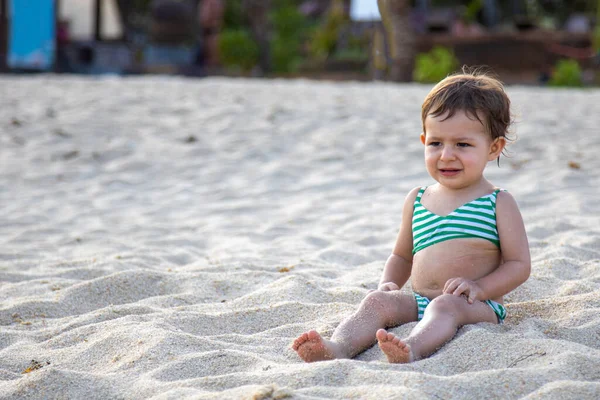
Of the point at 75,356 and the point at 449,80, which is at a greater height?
the point at 449,80

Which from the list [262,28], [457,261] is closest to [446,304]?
[457,261]

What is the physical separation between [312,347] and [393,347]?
0.74ft

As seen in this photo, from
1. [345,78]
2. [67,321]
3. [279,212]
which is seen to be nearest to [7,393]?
[67,321]

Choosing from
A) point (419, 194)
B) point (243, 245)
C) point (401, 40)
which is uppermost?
point (401, 40)

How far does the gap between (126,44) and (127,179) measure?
1144cm

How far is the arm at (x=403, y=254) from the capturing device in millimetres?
2480

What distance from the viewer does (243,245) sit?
146 inches

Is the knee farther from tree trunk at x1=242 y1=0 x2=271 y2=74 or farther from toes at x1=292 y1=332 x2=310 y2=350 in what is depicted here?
tree trunk at x1=242 y1=0 x2=271 y2=74

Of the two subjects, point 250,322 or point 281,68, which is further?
point 281,68

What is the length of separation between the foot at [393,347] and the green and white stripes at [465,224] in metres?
0.52

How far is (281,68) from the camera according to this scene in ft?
60.6

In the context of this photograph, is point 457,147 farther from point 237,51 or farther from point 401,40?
point 237,51

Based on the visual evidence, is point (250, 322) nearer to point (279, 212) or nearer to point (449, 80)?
point (449, 80)

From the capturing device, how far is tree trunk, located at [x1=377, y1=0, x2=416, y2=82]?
12570 millimetres
